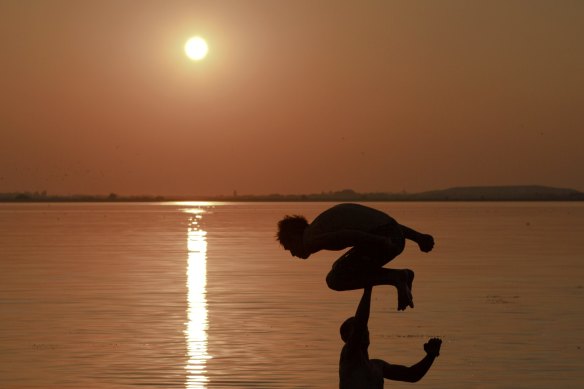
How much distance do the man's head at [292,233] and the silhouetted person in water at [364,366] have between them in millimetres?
751

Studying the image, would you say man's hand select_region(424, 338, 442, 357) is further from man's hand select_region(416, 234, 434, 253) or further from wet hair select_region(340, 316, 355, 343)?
man's hand select_region(416, 234, 434, 253)

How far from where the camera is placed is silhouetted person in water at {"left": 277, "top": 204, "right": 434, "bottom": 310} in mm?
8367

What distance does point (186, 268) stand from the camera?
4169 cm

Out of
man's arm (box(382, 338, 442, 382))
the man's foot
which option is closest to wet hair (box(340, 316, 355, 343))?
man's arm (box(382, 338, 442, 382))

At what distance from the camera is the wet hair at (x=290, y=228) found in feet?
28.0

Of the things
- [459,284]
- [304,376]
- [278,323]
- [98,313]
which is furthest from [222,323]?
[459,284]

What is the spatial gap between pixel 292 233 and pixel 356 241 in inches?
19.5

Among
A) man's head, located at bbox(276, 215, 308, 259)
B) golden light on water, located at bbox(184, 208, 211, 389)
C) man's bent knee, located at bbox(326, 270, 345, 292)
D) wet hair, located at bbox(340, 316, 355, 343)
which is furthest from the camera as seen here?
golden light on water, located at bbox(184, 208, 211, 389)

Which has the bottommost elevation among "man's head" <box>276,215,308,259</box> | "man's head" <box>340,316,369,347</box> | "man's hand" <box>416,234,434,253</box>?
"man's head" <box>340,316,369,347</box>

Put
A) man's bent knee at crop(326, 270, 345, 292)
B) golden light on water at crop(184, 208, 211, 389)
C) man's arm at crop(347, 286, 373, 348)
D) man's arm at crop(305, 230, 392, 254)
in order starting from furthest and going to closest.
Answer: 1. golden light on water at crop(184, 208, 211, 389)
2. man's arm at crop(347, 286, 373, 348)
3. man's bent knee at crop(326, 270, 345, 292)
4. man's arm at crop(305, 230, 392, 254)

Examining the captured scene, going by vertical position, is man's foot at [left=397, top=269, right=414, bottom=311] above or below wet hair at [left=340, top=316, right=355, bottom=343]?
above

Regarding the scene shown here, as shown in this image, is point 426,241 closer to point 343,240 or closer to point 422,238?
point 422,238

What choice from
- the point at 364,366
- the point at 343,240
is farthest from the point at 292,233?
the point at 364,366

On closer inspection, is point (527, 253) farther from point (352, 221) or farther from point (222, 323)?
point (352, 221)
